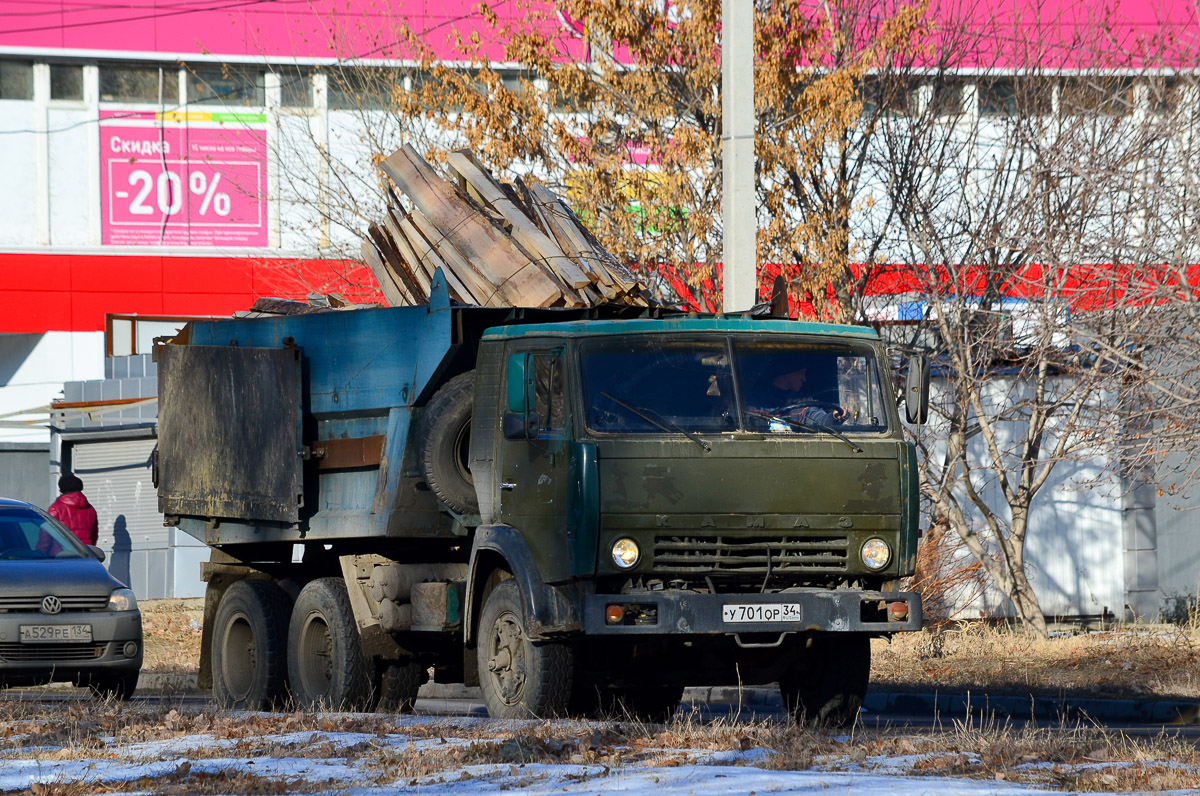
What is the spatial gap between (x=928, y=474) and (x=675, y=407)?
8.52 m

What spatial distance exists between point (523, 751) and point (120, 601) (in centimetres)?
706

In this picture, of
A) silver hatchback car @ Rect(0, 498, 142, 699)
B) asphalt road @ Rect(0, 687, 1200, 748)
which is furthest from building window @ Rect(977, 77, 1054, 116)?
silver hatchback car @ Rect(0, 498, 142, 699)

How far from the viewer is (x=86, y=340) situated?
32.7 metres

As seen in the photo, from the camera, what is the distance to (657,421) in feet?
30.2

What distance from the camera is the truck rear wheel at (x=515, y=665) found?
9.30 meters

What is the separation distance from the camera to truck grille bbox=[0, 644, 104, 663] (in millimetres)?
12828

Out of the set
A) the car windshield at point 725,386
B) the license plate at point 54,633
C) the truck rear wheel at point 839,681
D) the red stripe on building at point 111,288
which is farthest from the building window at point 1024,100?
the red stripe on building at point 111,288

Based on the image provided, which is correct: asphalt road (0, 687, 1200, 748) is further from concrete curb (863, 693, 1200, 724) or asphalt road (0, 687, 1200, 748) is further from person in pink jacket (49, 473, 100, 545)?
person in pink jacket (49, 473, 100, 545)

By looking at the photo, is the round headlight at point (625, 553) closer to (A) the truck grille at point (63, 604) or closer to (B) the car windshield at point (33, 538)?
(A) the truck grille at point (63, 604)

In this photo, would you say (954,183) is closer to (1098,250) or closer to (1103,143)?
(1103,143)

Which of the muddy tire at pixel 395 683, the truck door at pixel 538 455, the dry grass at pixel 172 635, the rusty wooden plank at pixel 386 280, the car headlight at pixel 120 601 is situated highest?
the rusty wooden plank at pixel 386 280

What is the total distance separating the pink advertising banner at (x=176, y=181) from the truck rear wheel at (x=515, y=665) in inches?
985

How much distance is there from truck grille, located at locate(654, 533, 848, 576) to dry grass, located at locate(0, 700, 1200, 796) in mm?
901

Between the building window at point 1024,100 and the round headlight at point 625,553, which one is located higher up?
the building window at point 1024,100
